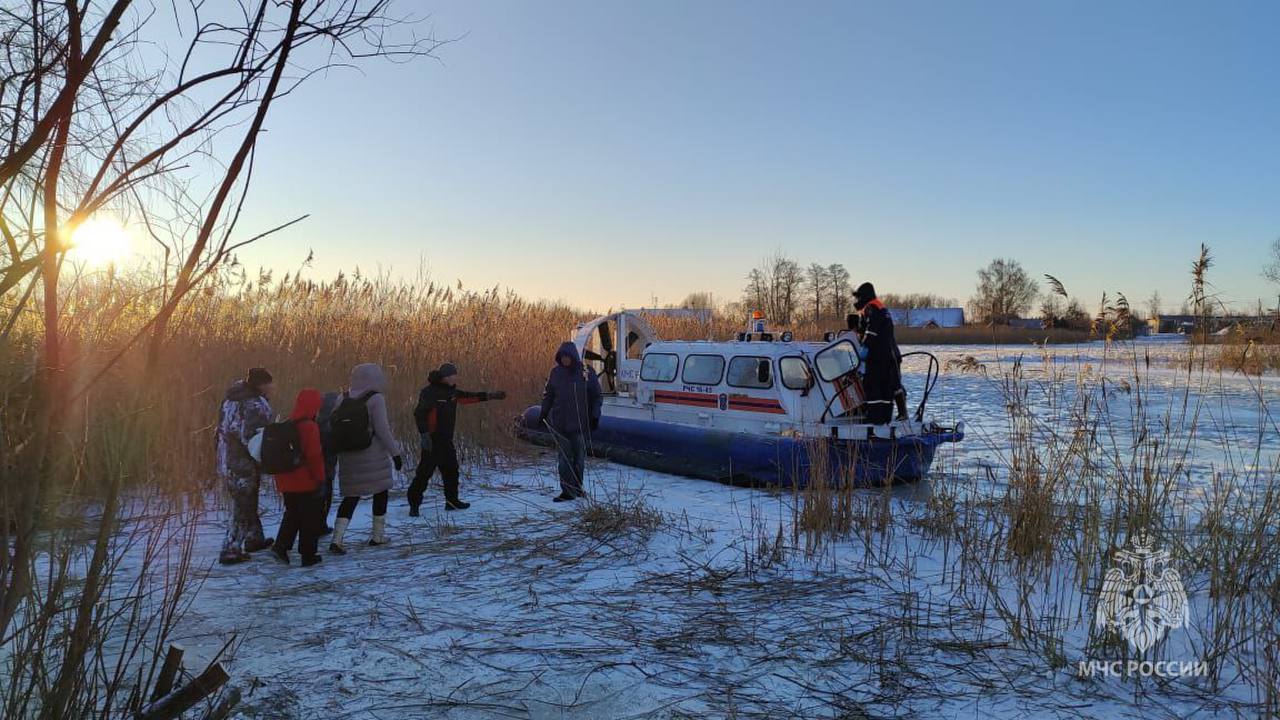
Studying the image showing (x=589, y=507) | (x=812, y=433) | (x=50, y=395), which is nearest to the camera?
(x=50, y=395)

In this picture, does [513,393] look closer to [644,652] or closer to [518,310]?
[518,310]

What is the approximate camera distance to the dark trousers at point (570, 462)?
8422 mm

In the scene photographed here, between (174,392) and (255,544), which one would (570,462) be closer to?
(255,544)

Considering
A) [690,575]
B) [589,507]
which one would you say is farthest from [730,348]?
[690,575]

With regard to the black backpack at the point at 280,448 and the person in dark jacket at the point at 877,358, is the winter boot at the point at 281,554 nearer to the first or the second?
the black backpack at the point at 280,448

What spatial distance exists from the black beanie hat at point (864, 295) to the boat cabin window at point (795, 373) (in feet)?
3.30

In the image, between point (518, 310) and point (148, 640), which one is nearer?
point (148, 640)

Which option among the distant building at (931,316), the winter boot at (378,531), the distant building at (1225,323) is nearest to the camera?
the distant building at (1225,323)

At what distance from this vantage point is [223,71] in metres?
1.64

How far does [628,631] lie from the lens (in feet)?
15.0

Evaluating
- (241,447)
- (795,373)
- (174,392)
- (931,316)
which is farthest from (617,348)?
(931,316)

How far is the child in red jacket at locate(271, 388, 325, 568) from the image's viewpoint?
5.82m

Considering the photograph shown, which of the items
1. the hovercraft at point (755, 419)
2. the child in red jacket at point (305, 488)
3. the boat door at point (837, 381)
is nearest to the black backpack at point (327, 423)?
the child in red jacket at point (305, 488)

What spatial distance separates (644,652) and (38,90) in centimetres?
364
